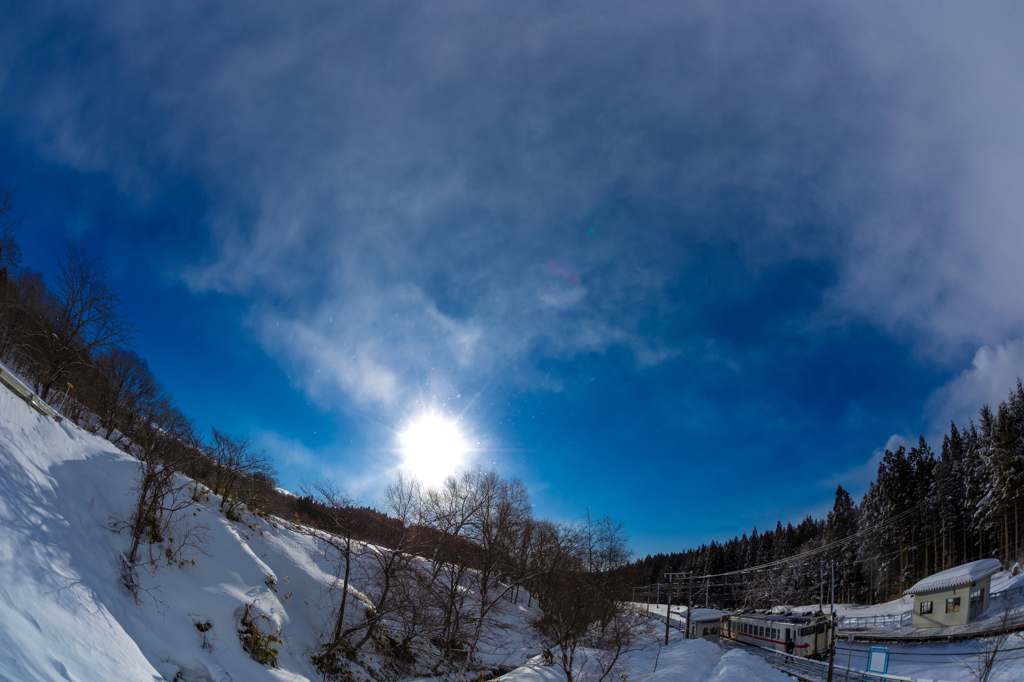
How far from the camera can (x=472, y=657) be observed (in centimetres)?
2483

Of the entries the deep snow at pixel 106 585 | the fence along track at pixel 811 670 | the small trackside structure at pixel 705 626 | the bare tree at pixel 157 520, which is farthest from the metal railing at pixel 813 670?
the bare tree at pixel 157 520

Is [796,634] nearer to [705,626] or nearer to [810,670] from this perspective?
[810,670]

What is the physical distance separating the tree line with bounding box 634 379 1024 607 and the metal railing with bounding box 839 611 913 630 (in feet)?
13.6

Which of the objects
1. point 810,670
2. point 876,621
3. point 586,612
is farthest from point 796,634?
Result: point 586,612

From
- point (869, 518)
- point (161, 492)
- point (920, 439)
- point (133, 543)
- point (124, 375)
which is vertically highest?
point (920, 439)

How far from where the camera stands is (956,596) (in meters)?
36.4

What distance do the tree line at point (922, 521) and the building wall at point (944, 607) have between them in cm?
797

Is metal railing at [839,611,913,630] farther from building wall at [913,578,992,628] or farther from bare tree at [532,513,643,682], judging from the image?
bare tree at [532,513,643,682]

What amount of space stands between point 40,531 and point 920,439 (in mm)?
95717

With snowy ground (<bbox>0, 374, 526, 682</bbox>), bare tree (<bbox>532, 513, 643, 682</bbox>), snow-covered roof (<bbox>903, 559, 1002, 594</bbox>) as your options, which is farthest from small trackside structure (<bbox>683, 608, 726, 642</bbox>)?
snowy ground (<bbox>0, 374, 526, 682</bbox>)

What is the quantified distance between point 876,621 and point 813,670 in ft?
76.0

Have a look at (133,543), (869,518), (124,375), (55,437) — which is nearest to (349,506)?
(133,543)

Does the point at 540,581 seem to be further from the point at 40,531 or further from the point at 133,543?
the point at 40,531

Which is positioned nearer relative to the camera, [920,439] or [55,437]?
[55,437]
